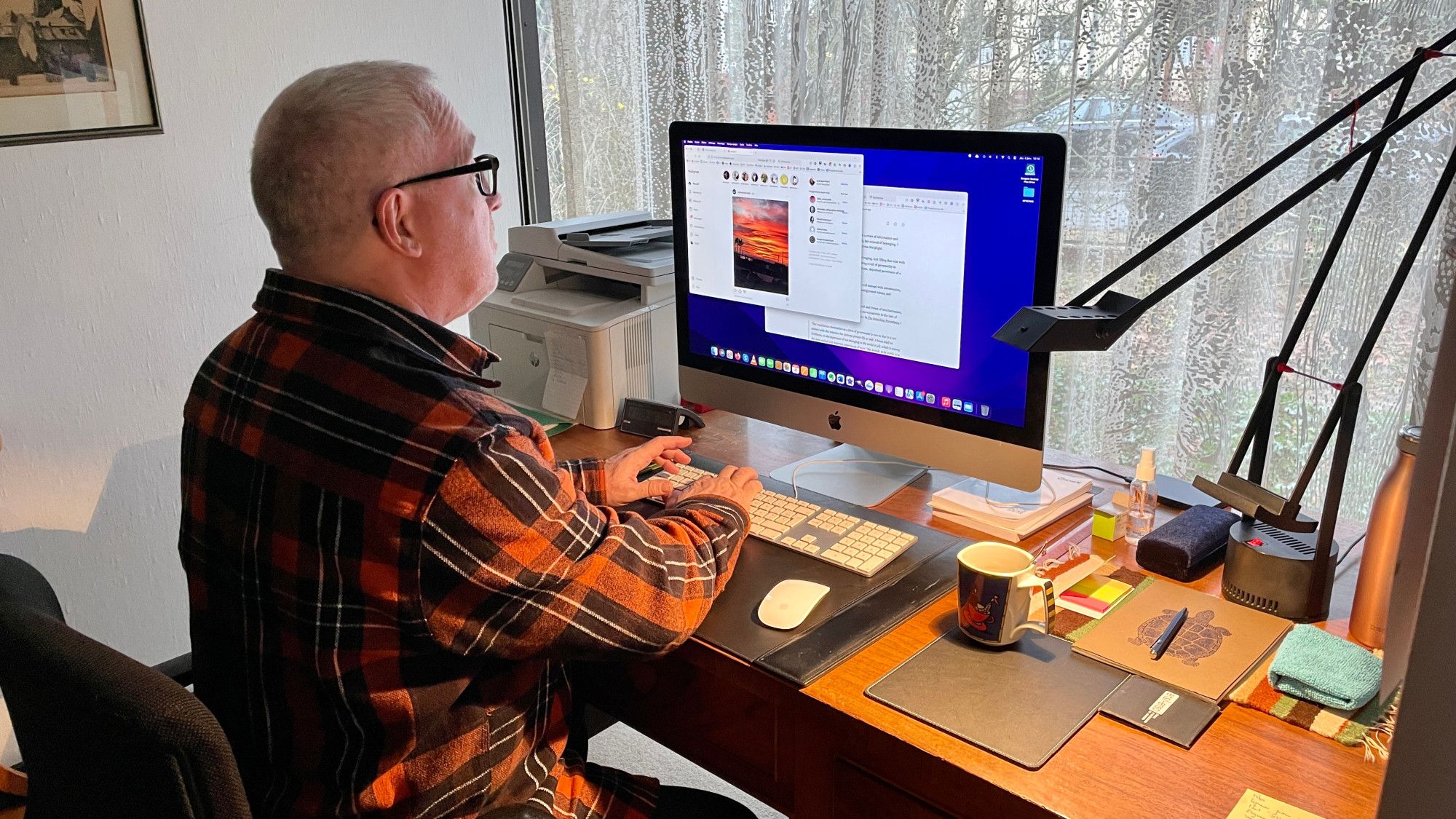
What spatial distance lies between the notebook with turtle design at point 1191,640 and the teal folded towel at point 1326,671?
4cm

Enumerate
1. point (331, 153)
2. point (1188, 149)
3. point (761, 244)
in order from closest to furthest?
point (331, 153), point (761, 244), point (1188, 149)

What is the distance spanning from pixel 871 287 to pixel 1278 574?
61 centimetres

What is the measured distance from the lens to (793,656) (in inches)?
45.6

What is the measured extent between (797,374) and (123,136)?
5.22 ft

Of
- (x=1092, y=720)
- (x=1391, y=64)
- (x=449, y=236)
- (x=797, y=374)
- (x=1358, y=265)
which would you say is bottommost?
(x=1092, y=720)

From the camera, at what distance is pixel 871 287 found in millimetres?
1491

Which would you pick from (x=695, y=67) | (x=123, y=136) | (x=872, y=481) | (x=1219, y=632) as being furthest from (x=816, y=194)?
(x=123, y=136)

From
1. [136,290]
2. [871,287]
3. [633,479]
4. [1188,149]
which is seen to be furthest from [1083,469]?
[136,290]

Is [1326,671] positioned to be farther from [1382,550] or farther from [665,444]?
[665,444]

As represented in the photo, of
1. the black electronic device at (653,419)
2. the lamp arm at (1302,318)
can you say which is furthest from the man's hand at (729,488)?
the lamp arm at (1302,318)

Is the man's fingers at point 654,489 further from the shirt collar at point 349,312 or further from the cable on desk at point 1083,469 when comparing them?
the cable on desk at point 1083,469

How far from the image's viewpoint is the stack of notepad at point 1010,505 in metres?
1.44

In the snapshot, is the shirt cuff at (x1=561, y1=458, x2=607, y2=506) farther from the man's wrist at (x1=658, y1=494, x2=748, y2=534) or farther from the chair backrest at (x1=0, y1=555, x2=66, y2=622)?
the chair backrest at (x1=0, y1=555, x2=66, y2=622)

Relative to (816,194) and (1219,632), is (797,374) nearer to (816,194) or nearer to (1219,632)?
(816,194)
